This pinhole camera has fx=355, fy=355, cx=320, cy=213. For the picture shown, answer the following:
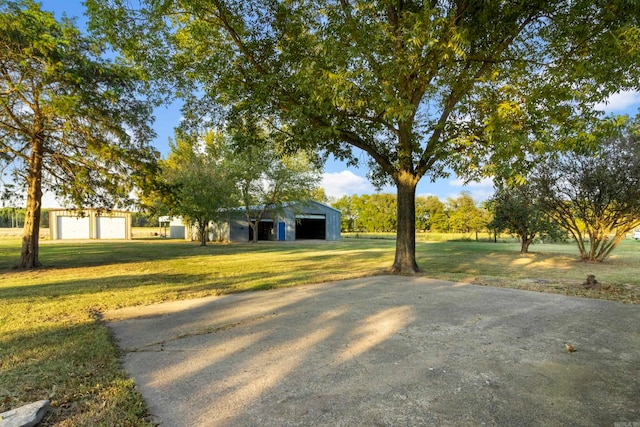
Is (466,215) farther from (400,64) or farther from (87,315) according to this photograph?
(87,315)

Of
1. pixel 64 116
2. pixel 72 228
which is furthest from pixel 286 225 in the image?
pixel 64 116

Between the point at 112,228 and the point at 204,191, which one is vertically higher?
the point at 204,191

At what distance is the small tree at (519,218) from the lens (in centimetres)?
1709

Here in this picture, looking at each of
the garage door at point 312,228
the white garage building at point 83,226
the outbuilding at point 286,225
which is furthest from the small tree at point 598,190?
the white garage building at point 83,226

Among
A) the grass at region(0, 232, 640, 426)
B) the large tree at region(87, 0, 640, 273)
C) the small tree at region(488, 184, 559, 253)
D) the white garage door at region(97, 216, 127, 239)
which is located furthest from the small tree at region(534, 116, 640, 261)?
the white garage door at region(97, 216, 127, 239)

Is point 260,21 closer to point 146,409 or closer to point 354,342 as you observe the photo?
point 354,342

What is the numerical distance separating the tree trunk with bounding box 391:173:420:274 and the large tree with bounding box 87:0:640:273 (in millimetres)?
38

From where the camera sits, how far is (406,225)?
9.73m

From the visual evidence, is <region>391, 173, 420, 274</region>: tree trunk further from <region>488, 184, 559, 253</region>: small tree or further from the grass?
<region>488, 184, 559, 253</region>: small tree

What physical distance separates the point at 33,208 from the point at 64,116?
13.0ft

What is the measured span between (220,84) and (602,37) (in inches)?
286

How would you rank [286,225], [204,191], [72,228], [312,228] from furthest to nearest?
[312,228], [72,228], [286,225], [204,191]

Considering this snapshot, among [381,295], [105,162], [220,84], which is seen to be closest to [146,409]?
[381,295]

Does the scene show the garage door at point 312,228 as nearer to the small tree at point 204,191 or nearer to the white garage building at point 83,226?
the small tree at point 204,191
